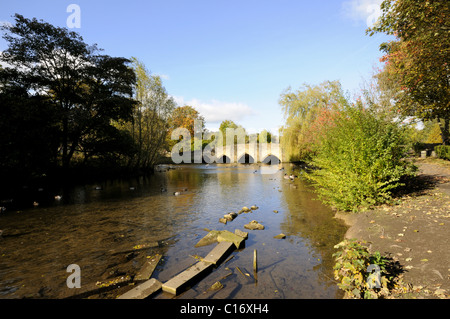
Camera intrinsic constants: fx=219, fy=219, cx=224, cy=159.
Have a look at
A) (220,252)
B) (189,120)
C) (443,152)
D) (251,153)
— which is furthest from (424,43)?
(189,120)

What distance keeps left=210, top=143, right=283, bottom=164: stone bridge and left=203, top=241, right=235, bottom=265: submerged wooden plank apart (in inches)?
1444

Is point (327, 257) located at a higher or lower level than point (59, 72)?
lower

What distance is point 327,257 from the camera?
6.48 metres

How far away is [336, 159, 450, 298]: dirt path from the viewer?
4.12 metres

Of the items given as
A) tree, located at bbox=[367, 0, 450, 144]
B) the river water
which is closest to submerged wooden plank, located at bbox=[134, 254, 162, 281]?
the river water

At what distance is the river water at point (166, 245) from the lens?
519 cm

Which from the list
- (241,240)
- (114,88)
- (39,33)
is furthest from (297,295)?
(39,33)

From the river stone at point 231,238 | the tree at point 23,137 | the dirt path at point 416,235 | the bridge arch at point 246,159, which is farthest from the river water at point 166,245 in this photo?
the bridge arch at point 246,159

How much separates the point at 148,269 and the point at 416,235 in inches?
290

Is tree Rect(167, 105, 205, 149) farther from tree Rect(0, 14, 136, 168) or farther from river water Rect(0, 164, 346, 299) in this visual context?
river water Rect(0, 164, 346, 299)

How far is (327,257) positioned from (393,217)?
3152 mm

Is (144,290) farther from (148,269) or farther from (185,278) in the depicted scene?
(148,269)

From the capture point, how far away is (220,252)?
6656 millimetres
